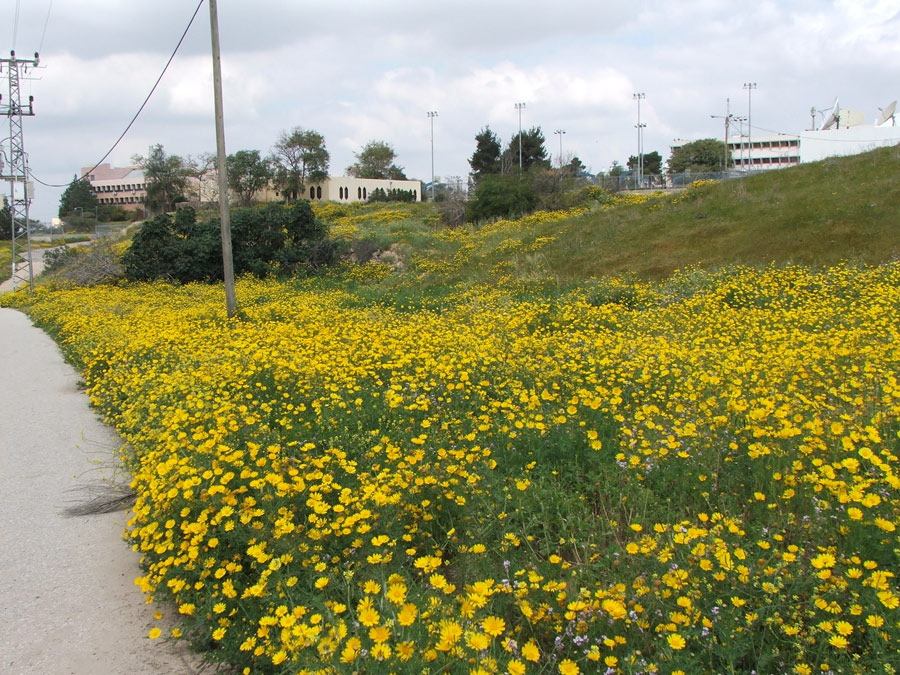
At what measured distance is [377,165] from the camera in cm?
9131

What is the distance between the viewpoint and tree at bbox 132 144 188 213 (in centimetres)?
7300

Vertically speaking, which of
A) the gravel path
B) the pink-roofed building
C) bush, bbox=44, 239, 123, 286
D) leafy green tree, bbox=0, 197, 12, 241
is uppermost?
the pink-roofed building

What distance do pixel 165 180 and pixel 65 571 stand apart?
76.7m

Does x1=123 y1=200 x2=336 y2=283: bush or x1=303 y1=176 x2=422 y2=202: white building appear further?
x1=303 y1=176 x2=422 y2=202: white building

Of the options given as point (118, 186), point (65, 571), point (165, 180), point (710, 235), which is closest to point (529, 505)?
point (65, 571)

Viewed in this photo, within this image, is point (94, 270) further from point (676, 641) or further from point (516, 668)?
point (676, 641)

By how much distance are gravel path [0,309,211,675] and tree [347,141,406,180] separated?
86.8m

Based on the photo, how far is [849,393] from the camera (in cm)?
489

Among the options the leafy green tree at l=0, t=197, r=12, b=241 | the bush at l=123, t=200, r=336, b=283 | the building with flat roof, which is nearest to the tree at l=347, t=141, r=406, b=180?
the building with flat roof

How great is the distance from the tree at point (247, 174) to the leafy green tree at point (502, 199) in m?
37.9

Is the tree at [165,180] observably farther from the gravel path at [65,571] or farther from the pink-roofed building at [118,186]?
the gravel path at [65,571]

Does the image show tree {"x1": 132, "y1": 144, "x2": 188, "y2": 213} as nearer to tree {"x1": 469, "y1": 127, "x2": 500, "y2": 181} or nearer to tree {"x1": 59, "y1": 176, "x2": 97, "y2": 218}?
tree {"x1": 59, "y1": 176, "x2": 97, "y2": 218}

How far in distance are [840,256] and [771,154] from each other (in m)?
91.6

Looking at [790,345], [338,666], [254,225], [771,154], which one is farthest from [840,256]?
[771,154]
